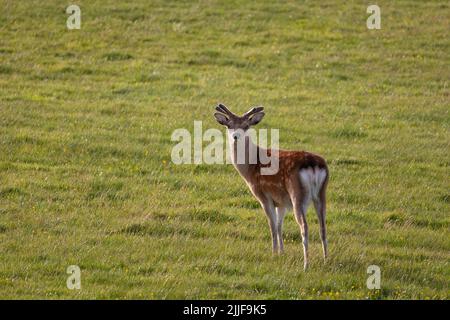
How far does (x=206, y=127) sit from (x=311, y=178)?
8428mm

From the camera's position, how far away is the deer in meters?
12.4

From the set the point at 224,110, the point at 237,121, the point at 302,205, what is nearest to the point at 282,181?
the point at 302,205

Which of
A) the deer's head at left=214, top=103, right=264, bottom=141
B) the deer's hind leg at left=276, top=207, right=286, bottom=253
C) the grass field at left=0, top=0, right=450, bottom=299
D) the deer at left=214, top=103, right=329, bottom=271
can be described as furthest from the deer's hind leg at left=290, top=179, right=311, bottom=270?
the deer's head at left=214, top=103, right=264, bottom=141

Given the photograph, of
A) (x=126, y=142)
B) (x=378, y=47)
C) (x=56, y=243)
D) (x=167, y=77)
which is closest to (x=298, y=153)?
(x=56, y=243)

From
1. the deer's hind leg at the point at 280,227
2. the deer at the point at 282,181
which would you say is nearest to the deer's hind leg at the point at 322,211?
the deer at the point at 282,181

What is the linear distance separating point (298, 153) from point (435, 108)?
10797mm

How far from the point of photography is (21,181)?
16375 mm

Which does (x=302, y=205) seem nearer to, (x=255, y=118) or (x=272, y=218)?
(x=272, y=218)

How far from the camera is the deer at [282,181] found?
1237cm

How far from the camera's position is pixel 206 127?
20531 mm

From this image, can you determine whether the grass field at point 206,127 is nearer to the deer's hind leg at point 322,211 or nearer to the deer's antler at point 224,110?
the deer's hind leg at point 322,211
